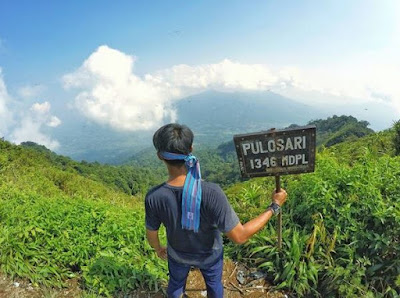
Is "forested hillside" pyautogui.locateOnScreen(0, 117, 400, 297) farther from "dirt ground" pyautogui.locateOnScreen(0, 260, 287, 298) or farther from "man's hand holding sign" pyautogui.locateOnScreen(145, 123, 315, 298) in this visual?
"man's hand holding sign" pyautogui.locateOnScreen(145, 123, 315, 298)

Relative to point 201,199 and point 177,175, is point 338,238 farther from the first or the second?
point 177,175

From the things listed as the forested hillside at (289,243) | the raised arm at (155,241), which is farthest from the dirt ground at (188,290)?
the raised arm at (155,241)

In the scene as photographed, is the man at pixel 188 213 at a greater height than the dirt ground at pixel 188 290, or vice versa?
the man at pixel 188 213

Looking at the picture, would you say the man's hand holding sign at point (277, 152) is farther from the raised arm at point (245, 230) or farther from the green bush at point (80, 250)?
the green bush at point (80, 250)

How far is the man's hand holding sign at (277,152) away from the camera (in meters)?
3.01

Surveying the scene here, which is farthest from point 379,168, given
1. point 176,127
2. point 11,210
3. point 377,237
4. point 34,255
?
point 11,210

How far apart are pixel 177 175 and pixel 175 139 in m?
0.35

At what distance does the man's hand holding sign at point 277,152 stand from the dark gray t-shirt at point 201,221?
0.73 m

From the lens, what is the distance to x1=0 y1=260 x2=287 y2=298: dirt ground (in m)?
3.62

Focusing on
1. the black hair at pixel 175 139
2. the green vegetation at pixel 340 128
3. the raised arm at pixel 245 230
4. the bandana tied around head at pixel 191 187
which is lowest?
the green vegetation at pixel 340 128

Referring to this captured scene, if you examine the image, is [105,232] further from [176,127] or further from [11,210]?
[176,127]

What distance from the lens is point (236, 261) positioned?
4086 millimetres

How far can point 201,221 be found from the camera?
2533 millimetres

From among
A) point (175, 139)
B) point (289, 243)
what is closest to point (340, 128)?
point (289, 243)
